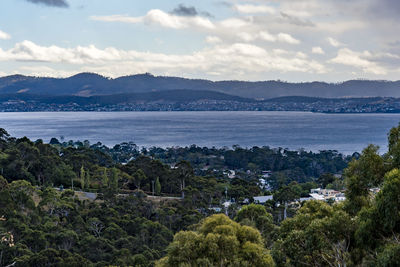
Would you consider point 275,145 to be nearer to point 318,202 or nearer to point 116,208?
point 116,208

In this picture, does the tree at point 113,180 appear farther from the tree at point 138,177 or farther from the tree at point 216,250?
the tree at point 216,250

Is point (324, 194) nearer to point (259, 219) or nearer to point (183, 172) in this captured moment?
point (183, 172)

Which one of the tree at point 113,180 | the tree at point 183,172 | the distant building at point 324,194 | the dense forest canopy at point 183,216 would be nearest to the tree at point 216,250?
the dense forest canopy at point 183,216

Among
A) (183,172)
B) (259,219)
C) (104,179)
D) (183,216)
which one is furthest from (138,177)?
(259,219)

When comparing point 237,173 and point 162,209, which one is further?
point 237,173

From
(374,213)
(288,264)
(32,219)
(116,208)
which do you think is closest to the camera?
(374,213)

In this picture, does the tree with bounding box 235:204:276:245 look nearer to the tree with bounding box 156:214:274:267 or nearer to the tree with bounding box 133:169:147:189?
the tree with bounding box 156:214:274:267

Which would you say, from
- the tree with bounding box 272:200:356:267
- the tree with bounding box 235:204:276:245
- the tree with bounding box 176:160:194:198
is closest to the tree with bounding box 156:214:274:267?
the tree with bounding box 272:200:356:267

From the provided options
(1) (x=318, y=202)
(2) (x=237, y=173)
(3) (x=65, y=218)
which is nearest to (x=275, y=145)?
(2) (x=237, y=173)
